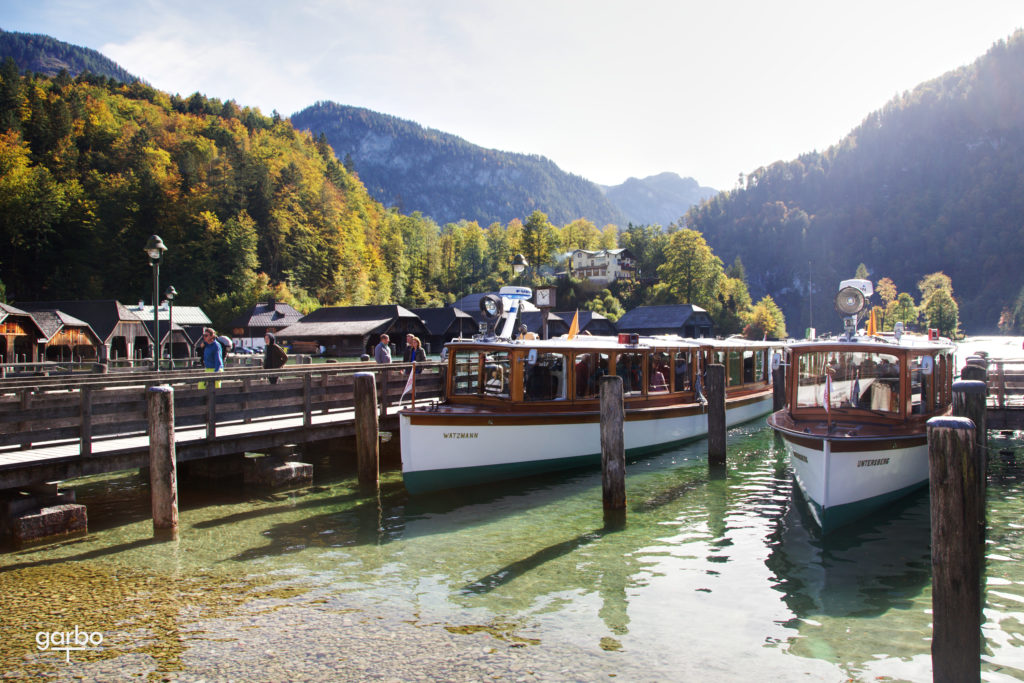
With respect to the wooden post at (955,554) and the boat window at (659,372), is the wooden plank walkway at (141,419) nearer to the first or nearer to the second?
the boat window at (659,372)

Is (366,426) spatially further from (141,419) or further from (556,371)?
(556,371)

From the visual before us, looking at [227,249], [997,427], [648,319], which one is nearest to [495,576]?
[997,427]

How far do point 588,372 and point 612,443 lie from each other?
4.11 meters

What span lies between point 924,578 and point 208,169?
11202cm

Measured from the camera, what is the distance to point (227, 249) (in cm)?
9512

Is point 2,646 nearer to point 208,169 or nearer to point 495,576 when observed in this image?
point 495,576

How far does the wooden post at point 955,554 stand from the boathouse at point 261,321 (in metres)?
80.3

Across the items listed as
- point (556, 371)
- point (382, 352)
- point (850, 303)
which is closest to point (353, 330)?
point (382, 352)

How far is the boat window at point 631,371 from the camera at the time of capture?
55.7 ft

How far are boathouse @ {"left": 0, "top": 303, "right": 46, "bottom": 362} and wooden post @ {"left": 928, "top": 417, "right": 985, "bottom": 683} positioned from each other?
159ft

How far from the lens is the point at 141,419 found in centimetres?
1182

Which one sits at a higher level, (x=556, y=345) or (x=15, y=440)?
(x=556, y=345)

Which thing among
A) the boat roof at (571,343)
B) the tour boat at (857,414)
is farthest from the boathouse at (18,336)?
the tour boat at (857,414)

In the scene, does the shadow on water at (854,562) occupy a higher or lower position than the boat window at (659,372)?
lower
